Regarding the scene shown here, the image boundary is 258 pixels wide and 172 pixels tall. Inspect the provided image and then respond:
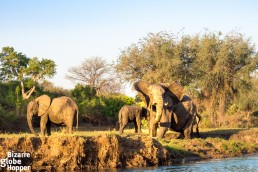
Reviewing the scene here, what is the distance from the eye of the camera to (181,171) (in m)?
18.2

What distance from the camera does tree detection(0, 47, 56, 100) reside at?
5041cm

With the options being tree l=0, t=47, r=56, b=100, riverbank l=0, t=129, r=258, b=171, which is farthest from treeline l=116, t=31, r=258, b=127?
riverbank l=0, t=129, r=258, b=171

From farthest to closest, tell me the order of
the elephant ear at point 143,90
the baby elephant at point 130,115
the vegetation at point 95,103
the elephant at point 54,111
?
1. the vegetation at point 95,103
2. the baby elephant at point 130,115
3. the elephant ear at point 143,90
4. the elephant at point 54,111

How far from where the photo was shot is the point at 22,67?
171 ft

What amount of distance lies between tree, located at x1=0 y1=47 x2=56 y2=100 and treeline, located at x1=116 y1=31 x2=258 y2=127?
10.4m

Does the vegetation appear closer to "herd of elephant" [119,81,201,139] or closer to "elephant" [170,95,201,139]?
"herd of elephant" [119,81,201,139]

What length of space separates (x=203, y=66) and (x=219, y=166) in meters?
22.3

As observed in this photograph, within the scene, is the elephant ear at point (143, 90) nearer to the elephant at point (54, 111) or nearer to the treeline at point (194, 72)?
the elephant at point (54, 111)

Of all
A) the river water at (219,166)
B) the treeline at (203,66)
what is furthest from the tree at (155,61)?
the river water at (219,166)

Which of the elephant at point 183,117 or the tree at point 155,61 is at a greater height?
the tree at point 155,61

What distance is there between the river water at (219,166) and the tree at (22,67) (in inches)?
1208

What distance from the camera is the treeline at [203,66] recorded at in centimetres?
4094

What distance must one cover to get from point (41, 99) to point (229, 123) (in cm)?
2164

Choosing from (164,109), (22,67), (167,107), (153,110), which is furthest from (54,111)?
(22,67)
